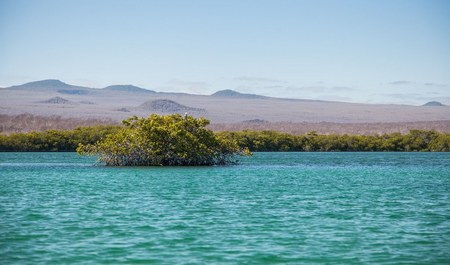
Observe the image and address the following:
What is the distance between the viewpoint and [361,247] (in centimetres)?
1984

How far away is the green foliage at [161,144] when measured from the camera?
54375 mm

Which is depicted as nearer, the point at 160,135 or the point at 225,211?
the point at 225,211

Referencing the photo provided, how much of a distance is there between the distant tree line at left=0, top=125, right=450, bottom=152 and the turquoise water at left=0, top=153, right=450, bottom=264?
5818cm

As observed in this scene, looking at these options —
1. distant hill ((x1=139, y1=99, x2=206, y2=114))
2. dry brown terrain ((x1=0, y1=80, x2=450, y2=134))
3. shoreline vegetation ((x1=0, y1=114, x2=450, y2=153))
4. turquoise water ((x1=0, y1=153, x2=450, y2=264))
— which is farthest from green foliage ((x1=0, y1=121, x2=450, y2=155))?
distant hill ((x1=139, y1=99, x2=206, y2=114))

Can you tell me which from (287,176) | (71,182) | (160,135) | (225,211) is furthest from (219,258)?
(160,135)

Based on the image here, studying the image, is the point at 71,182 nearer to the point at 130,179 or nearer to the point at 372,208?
the point at 130,179

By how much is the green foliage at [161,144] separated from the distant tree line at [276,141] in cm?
3774

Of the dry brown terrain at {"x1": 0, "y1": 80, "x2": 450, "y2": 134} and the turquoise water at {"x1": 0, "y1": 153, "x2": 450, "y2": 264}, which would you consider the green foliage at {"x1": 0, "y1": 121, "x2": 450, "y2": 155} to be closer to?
the turquoise water at {"x1": 0, "y1": 153, "x2": 450, "y2": 264}

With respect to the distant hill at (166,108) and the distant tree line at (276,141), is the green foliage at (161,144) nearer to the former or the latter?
the distant tree line at (276,141)

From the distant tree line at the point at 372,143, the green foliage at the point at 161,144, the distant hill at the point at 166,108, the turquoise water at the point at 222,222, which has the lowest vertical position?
the distant tree line at the point at 372,143

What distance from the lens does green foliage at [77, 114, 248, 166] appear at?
54375mm

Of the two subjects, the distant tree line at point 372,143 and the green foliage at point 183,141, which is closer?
the green foliage at point 183,141

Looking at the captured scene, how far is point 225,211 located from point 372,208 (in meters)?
5.44

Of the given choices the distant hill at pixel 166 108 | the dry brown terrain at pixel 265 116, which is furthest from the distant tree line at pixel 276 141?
the distant hill at pixel 166 108
